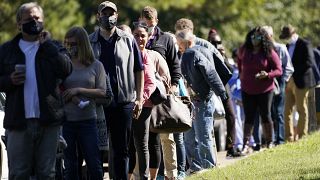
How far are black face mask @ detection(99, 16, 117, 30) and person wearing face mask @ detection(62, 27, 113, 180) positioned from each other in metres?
0.54

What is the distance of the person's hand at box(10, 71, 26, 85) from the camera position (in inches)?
409

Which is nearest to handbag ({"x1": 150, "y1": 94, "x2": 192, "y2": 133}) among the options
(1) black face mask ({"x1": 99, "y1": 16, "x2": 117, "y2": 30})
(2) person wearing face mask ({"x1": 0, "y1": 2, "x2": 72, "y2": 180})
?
(1) black face mask ({"x1": 99, "y1": 16, "x2": 117, "y2": 30})

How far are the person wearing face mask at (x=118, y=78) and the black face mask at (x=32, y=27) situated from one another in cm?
213

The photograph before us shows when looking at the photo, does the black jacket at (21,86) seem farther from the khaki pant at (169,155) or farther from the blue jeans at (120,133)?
the khaki pant at (169,155)

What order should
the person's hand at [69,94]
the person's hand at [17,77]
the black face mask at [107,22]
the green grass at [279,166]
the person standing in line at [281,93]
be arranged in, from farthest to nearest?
the person standing in line at [281,93] → the green grass at [279,166] → the black face mask at [107,22] → the person's hand at [69,94] → the person's hand at [17,77]

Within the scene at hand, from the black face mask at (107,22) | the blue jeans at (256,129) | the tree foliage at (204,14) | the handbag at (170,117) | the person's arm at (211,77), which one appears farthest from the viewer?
the tree foliage at (204,14)

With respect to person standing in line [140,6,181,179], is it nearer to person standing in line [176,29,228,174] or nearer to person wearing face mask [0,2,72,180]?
person standing in line [176,29,228,174]

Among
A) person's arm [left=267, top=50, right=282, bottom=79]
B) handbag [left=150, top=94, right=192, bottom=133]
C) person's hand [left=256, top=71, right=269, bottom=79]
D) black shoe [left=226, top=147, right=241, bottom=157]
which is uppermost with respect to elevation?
person's arm [left=267, top=50, right=282, bottom=79]

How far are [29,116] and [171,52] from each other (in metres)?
3.85

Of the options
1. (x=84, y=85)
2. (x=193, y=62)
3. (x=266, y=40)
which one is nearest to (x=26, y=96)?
(x=84, y=85)

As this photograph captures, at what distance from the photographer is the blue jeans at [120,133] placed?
492 inches

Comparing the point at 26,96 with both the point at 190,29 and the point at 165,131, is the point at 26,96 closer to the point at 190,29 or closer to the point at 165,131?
the point at 165,131

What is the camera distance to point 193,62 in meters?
15.3

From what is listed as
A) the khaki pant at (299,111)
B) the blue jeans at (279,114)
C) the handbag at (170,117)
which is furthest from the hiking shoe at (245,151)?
the handbag at (170,117)
